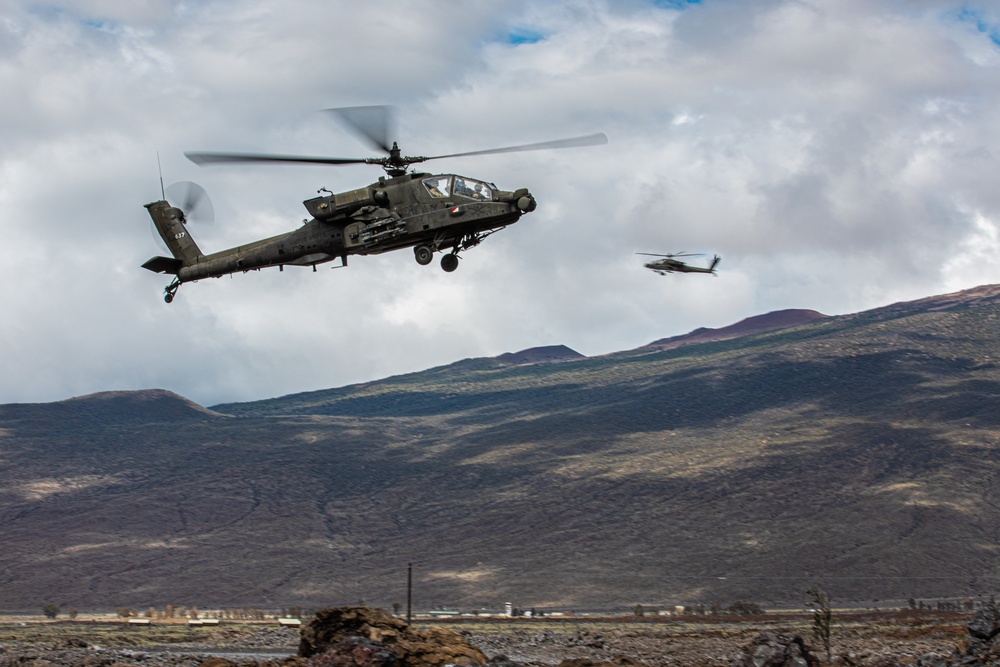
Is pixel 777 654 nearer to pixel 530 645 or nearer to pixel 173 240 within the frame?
pixel 530 645

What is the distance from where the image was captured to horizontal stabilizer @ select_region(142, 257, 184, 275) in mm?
46344

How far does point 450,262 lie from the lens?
1588 inches

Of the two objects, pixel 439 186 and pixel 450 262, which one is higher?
pixel 439 186

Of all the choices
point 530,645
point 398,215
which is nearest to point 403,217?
point 398,215

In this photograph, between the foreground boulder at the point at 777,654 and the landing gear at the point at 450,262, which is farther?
the landing gear at the point at 450,262

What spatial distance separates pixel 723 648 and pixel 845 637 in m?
7.57

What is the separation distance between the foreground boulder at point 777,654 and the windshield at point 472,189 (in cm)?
1485

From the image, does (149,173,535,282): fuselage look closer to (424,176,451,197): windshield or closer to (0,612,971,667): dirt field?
(424,176,451,197): windshield

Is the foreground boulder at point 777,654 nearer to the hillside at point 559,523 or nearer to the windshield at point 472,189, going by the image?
the windshield at point 472,189

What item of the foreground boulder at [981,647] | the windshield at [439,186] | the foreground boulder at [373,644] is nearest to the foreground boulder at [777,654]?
the foreground boulder at [981,647]

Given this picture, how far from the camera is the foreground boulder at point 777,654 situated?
107ft

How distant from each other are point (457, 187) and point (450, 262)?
7.50ft

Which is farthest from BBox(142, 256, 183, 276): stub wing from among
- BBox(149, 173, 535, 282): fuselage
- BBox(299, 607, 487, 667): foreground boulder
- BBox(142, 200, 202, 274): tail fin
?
BBox(299, 607, 487, 667): foreground boulder

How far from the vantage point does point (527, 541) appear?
147 metres
